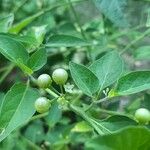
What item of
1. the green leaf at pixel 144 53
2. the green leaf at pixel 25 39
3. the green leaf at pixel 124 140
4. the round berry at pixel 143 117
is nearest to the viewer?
the green leaf at pixel 124 140

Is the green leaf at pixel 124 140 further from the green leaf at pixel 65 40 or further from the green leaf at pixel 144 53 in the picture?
the green leaf at pixel 144 53

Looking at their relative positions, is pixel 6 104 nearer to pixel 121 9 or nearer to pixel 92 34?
pixel 121 9

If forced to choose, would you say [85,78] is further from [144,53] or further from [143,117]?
[144,53]

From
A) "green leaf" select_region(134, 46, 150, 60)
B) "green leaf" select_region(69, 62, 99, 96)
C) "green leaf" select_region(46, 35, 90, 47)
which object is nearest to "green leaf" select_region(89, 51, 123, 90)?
"green leaf" select_region(69, 62, 99, 96)

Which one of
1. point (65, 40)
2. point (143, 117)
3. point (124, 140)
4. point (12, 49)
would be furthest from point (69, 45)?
point (124, 140)

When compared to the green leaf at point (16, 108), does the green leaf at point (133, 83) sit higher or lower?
lower

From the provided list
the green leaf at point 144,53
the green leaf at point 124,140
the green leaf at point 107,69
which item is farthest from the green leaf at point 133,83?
the green leaf at point 144,53
